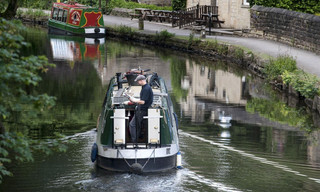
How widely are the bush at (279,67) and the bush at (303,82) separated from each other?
0.58 meters

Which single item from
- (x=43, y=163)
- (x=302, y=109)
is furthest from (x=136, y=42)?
(x=43, y=163)

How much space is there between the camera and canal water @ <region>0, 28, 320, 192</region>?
13.8 metres

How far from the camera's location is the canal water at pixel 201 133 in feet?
45.3

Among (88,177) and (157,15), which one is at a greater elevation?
(157,15)

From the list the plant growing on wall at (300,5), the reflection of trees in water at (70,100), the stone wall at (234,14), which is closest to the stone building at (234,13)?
the stone wall at (234,14)

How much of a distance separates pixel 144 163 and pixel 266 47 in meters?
20.2

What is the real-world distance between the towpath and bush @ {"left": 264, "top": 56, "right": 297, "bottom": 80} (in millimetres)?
564

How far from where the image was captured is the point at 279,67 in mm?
25766

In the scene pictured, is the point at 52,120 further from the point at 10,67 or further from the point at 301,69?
the point at 10,67

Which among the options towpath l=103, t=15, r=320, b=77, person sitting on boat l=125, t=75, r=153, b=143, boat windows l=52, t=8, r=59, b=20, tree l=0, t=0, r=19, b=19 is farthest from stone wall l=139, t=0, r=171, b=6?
person sitting on boat l=125, t=75, r=153, b=143

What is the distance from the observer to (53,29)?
4956 centimetres

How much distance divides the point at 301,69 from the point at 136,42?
18.8 meters

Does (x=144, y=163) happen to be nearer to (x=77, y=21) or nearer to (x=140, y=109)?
(x=140, y=109)

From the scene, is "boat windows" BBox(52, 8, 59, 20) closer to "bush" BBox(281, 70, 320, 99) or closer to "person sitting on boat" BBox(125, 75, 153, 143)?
"bush" BBox(281, 70, 320, 99)
